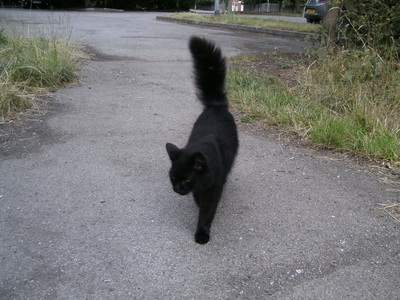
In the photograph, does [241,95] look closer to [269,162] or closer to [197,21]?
[269,162]

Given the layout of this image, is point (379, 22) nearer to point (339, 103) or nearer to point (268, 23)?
point (339, 103)

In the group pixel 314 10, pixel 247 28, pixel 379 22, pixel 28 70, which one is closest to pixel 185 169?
pixel 28 70

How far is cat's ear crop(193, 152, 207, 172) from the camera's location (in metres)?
2.39

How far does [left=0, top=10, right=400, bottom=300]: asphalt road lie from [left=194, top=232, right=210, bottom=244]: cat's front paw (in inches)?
2.3

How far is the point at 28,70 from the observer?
5.48 m

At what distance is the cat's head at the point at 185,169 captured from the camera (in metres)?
2.46

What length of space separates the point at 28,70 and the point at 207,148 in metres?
4.04

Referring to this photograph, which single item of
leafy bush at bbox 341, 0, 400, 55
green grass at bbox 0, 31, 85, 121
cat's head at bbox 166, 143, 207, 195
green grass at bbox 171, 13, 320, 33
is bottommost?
cat's head at bbox 166, 143, 207, 195

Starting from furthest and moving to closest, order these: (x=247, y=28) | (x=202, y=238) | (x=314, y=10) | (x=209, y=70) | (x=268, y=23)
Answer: (x=314, y=10), (x=268, y=23), (x=247, y=28), (x=209, y=70), (x=202, y=238)

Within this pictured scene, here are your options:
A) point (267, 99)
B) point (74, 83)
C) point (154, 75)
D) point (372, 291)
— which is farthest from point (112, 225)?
point (154, 75)

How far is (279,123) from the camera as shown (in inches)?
186

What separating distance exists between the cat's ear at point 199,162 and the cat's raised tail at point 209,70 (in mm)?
1087

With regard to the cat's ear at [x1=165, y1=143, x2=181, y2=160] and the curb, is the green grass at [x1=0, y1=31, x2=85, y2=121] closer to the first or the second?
the cat's ear at [x1=165, y1=143, x2=181, y2=160]

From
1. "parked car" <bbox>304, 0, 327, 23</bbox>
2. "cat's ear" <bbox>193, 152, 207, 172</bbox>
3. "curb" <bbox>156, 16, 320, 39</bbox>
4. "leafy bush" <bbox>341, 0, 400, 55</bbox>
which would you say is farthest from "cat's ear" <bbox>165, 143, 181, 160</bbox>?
"parked car" <bbox>304, 0, 327, 23</bbox>
